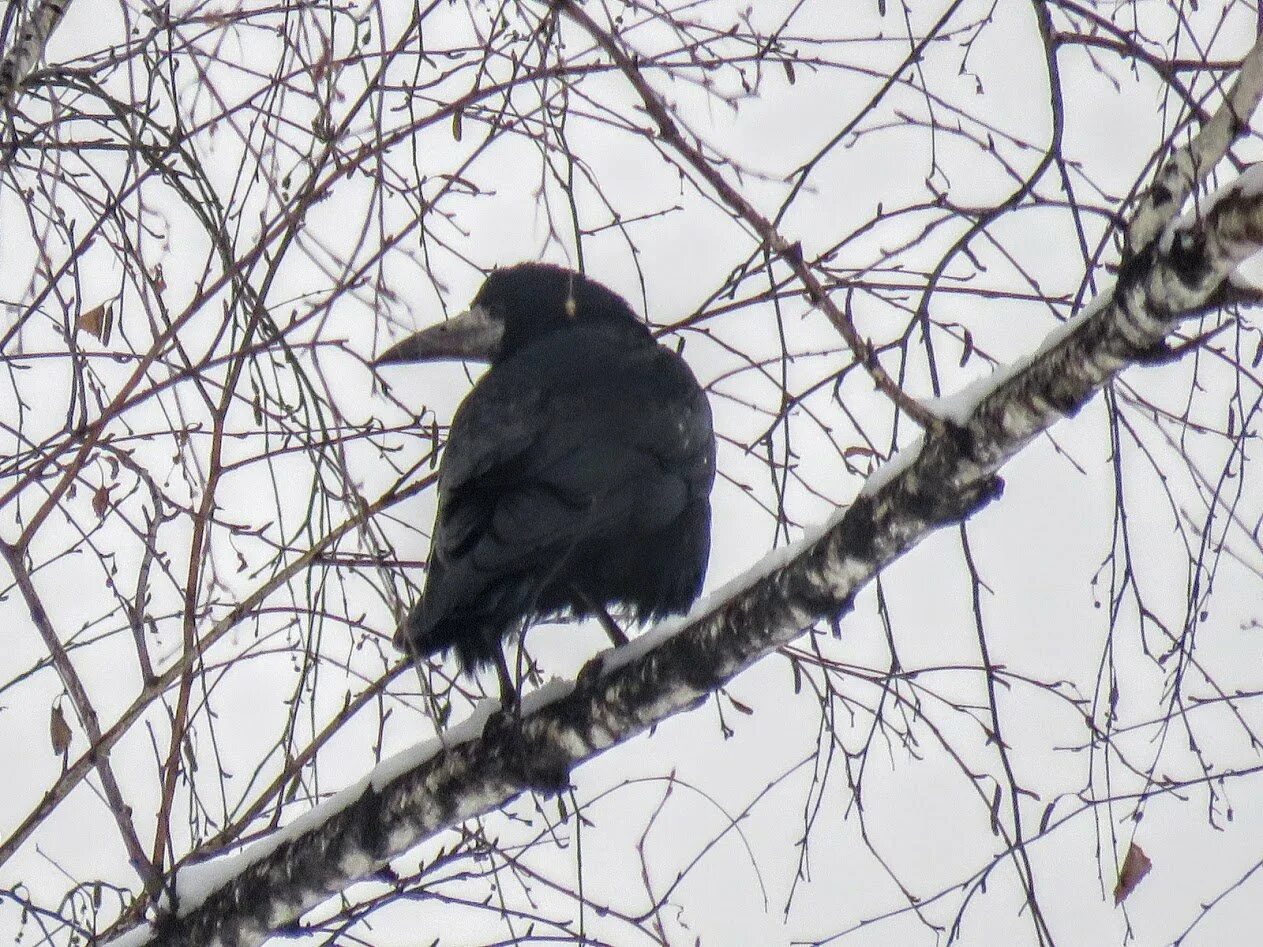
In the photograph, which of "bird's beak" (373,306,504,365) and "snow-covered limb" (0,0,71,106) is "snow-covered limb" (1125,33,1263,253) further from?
"bird's beak" (373,306,504,365)

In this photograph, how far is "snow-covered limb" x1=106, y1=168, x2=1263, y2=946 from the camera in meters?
2.26

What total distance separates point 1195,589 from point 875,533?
2.55ft

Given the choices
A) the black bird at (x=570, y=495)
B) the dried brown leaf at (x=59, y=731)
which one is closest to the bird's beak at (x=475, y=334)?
the black bird at (x=570, y=495)

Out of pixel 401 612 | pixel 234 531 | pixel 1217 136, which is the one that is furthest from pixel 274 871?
pixel 1217 136

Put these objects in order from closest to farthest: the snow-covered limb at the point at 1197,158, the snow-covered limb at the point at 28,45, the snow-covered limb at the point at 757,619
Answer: the snow-covered limb at the point at 1197,158 < the snow-covered limb at the point at 757,619 < the snow-covered limb at the point at 28,45

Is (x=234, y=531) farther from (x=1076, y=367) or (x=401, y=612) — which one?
(x=1076, y=367)

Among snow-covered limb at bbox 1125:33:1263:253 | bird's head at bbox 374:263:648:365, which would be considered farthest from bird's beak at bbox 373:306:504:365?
snow-covered limb at bbox 1125:33:1263:253

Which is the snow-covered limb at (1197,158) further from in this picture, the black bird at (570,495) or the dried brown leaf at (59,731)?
the dried brown leaf at (59,731)

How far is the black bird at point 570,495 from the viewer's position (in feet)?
13.3

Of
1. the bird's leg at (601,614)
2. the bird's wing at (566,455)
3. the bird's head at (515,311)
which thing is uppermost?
the bird's head at (515,311)

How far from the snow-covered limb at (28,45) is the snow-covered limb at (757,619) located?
1931 mm

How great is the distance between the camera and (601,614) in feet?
14.9

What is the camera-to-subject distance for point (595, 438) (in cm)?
448

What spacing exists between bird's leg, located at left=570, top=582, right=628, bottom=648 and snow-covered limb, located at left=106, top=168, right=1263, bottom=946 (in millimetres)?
1185
